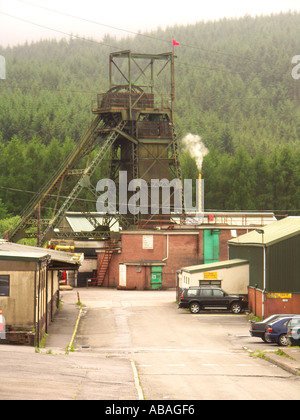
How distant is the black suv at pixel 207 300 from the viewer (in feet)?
156

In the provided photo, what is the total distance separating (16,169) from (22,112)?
62.2 m

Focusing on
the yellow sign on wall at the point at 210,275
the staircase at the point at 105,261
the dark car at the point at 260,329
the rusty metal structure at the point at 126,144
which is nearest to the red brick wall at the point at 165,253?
the staircase at the point at 105,261

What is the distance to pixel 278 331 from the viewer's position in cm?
3388

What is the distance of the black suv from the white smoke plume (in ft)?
189

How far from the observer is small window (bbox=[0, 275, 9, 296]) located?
29875 mm

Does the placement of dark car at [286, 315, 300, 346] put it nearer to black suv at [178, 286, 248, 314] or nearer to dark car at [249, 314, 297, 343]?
dark car at [249, 314, 297, 343]

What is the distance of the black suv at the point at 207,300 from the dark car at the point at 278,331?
13483 millimetres

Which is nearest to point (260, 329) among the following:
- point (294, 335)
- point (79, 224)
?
point (294, 335)

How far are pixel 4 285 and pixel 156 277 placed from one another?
3888 cm

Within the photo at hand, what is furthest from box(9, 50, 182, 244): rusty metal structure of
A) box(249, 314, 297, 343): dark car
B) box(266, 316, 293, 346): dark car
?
box(266, 316, 293, 346): dark car

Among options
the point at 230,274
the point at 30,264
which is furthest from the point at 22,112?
the point at 30,264

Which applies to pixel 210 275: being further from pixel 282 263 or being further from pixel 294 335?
pixel 294 335
